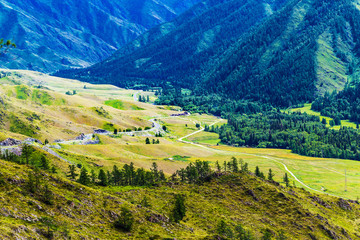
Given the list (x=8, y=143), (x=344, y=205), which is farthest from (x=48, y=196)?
(x=344, y=205)

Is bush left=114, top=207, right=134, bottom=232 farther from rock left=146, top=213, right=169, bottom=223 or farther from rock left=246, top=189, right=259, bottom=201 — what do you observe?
rock left=246, top=189, right=259, bottom=201

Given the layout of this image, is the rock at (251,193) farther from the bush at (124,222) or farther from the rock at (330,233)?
the bush at (124,222)

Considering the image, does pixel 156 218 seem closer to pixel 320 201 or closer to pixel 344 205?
pixel 320 201

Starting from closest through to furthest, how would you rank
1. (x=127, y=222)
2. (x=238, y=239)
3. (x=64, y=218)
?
1. (x=64, y=218)
2. (x=127, y=222)
3. (x=238, y=239)

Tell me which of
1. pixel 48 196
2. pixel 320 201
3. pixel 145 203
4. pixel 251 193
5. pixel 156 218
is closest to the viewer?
pixel 48 196

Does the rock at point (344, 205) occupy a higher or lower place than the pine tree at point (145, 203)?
lower

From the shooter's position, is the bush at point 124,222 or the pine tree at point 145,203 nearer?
the bush at point 124,222

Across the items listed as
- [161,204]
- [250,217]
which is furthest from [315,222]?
[161,204]

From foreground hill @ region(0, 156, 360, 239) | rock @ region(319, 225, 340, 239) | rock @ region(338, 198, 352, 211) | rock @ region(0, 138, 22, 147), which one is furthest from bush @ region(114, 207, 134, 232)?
rock @ region(338, 198, 352, 211)

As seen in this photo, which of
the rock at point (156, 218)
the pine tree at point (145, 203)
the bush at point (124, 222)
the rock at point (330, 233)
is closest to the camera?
the bush at point (124, 222)

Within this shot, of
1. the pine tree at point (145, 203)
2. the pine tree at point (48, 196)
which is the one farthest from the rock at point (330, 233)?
the pine tree at point (48, 196)

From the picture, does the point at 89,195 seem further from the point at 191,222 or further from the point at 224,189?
the point at 224,189
